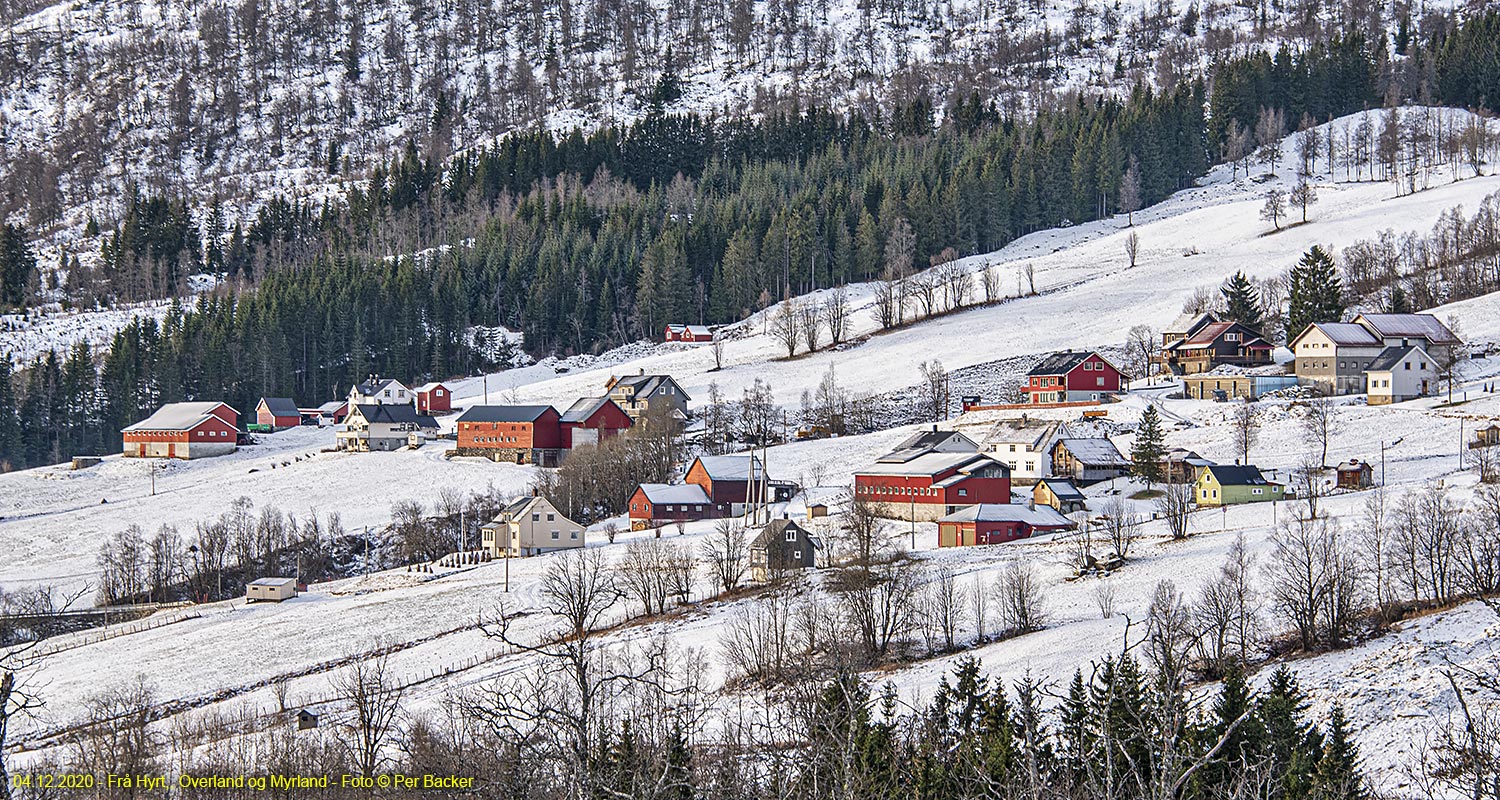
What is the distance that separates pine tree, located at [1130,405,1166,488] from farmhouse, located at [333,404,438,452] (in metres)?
51.9

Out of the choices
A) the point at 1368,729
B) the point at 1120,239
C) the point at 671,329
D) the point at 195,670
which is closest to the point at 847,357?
the point at 671,329

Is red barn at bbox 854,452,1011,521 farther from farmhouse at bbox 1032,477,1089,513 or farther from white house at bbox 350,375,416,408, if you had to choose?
white house at bbox 350,375,416,408

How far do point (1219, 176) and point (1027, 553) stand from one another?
109781mm

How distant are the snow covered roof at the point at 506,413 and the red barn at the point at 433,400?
18255 mm

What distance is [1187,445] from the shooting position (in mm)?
Answer: 73188

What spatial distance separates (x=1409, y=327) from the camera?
82062mm

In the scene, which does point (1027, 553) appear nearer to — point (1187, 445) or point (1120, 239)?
point (1187, 445)

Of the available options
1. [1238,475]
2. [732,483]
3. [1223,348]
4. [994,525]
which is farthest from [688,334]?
[1238,475]

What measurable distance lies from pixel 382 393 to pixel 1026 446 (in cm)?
5427

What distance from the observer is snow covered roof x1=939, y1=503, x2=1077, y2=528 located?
2453 inches

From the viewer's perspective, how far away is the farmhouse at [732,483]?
73875 millimetres

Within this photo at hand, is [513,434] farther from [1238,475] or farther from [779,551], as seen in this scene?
[1238,475]

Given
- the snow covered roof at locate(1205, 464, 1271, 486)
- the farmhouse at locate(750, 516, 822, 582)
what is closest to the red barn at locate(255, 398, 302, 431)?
the farmhouse at locate(750, 516, 822, 582)

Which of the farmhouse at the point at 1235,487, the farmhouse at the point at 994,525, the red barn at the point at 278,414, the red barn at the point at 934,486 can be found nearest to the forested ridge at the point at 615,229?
the red barn at the point at 278,414
